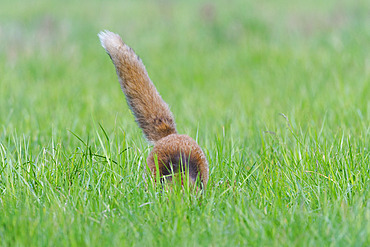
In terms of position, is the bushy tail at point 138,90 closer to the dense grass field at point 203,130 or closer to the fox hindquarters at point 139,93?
the fox hindquarters at point 139,93

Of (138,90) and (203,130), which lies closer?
(138,90)

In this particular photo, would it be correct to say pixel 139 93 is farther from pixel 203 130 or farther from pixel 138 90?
pixel 203 130

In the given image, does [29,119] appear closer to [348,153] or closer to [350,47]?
[348,153]

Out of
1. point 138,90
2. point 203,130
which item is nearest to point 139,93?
point 138,90

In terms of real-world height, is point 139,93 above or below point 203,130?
above

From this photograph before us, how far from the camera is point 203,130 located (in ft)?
13.9

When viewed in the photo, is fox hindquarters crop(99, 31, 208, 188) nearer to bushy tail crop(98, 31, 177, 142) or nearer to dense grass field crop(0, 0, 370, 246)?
bushy tail crop(98, 31, 177, 142)

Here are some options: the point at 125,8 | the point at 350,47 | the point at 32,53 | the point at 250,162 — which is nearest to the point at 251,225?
the point at 250,162

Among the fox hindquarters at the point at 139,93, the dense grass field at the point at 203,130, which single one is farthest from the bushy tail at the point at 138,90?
the dense grass field at the point at 203,130

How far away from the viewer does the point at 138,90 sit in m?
3.18

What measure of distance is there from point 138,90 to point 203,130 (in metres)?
1.18

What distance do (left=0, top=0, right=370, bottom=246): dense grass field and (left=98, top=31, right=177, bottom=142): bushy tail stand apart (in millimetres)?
189

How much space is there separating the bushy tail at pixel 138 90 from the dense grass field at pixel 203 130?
19cm

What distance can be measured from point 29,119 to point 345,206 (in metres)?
2.96
